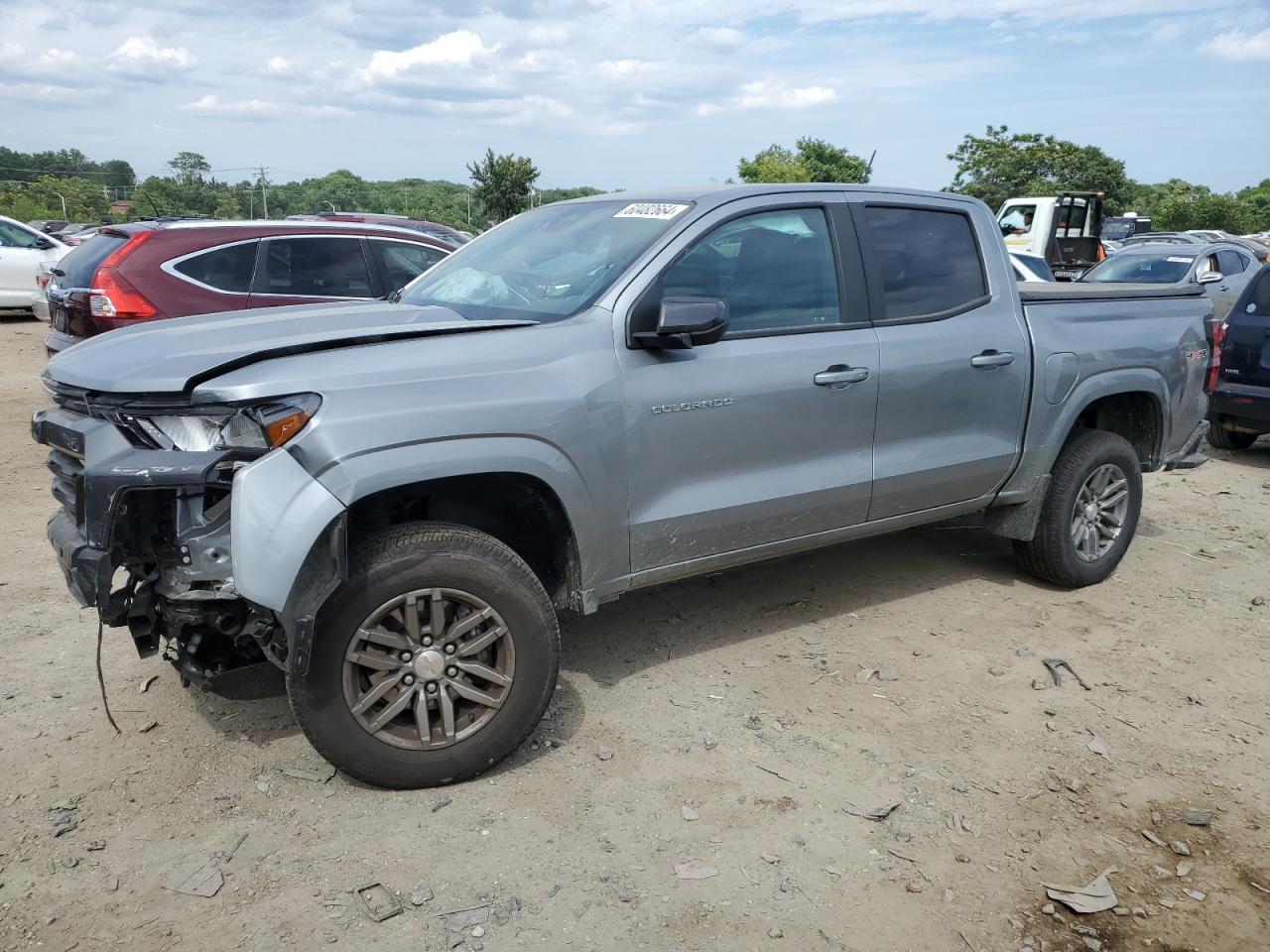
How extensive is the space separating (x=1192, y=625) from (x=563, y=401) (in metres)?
3.43

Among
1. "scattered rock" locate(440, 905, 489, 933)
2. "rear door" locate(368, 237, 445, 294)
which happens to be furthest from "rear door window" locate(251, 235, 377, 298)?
"scattered rock" locate(440, 905, 489, 933)

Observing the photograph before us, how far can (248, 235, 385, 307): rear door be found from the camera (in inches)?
298

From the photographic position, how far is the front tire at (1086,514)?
5.15 m

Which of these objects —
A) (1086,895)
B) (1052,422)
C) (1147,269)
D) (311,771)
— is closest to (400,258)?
(1052,422)

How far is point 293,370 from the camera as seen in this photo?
3119 mm

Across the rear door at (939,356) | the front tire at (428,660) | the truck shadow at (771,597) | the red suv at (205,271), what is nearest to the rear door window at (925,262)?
the rear door at (939,356)

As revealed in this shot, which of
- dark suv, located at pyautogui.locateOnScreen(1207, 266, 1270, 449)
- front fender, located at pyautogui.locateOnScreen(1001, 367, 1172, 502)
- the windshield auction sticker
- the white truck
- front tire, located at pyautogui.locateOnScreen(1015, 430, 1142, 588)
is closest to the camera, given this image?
the windshield auction sticker

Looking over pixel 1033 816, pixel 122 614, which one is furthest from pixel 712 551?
pixel 122 614

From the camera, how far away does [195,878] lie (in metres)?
2.97

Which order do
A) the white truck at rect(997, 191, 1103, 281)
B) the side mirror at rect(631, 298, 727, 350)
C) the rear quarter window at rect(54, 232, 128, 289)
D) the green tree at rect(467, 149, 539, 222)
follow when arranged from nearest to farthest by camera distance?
1. the side mirror at rect(631, 298, 727, 350)
2. the rear quarter window at rect(54, 232, 128, 289)
3. the white truck at rect(997, 191, 1103, 281)
4. the green tree at rect(467, 149, 539, 222)

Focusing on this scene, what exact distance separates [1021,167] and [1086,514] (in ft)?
164

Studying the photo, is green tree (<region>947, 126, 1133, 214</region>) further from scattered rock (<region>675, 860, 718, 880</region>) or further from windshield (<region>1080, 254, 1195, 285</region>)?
scattered rock (<region>675, 860, 718, 880</region>)

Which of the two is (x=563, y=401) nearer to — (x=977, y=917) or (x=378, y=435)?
(x=378, y=435)

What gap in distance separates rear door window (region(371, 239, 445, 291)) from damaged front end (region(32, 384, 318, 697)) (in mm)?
5031
